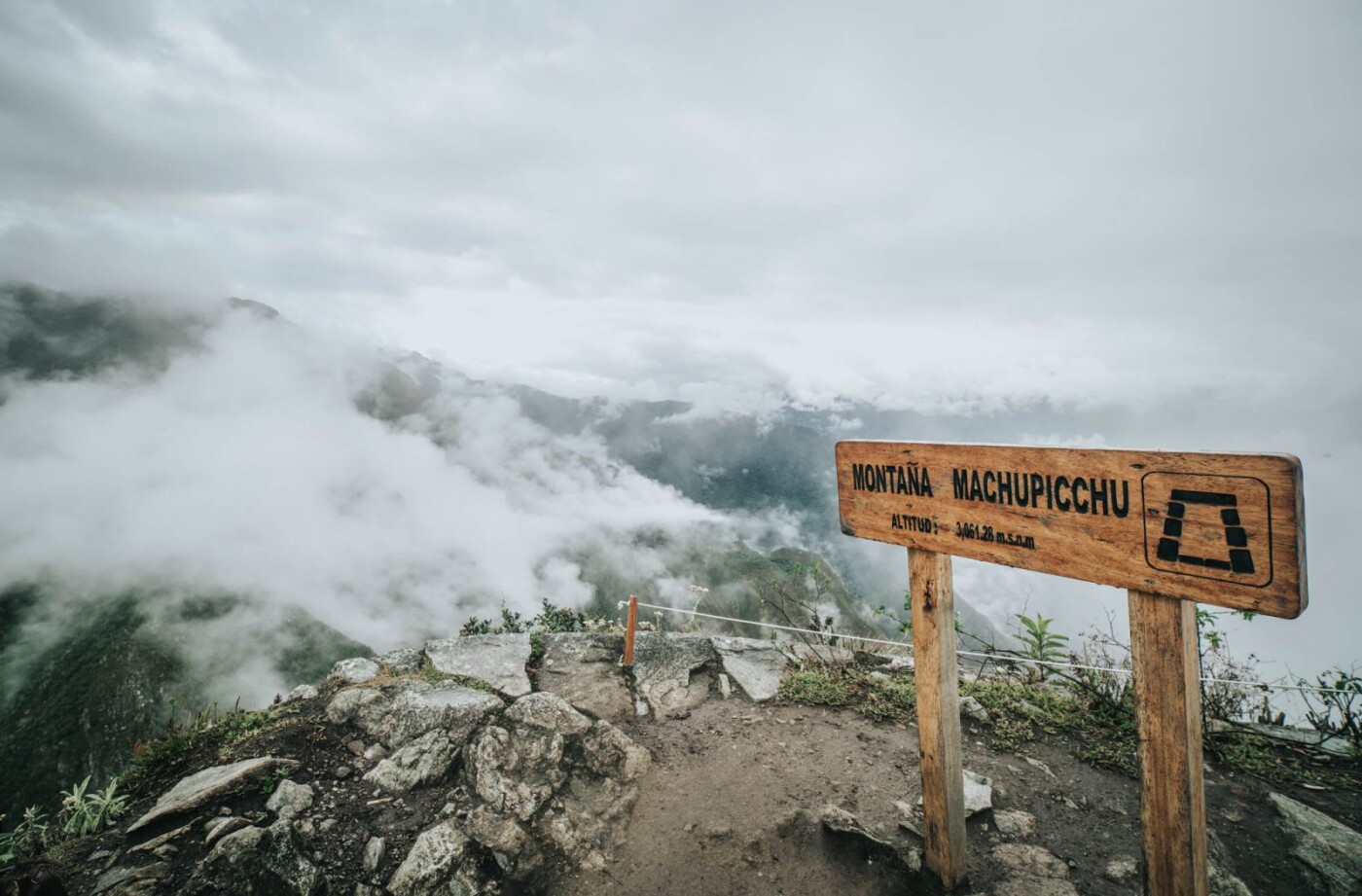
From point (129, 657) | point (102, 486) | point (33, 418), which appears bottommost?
point (129, 657)

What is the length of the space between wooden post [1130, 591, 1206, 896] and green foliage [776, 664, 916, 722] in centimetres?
362

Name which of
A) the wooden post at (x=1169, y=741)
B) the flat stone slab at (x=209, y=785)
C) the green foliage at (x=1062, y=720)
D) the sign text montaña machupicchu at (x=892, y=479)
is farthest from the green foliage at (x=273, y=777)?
the green foliage at (x=1062, y=720)

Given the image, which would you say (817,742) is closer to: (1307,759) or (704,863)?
(704,863)

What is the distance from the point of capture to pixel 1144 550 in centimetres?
252

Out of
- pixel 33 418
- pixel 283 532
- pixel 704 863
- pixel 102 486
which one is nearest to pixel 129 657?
pixel 283 532

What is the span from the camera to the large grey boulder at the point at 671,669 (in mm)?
6738

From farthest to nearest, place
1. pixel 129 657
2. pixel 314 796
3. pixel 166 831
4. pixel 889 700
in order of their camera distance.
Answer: pixel 129 657
pixel 889 700
pixel 314 796
pixel 166 831

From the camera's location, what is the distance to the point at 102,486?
18488cm

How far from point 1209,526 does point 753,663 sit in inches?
234

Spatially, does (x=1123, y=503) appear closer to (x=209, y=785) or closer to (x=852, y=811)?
(x=852, y=811)

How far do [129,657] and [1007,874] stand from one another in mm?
119478

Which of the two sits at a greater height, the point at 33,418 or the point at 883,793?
the point at 33,418

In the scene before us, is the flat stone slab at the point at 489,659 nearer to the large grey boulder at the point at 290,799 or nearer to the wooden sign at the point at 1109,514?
the large grey boulder at the point at 290,799

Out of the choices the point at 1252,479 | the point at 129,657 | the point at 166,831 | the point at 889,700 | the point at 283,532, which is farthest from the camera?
the point at 283,532
